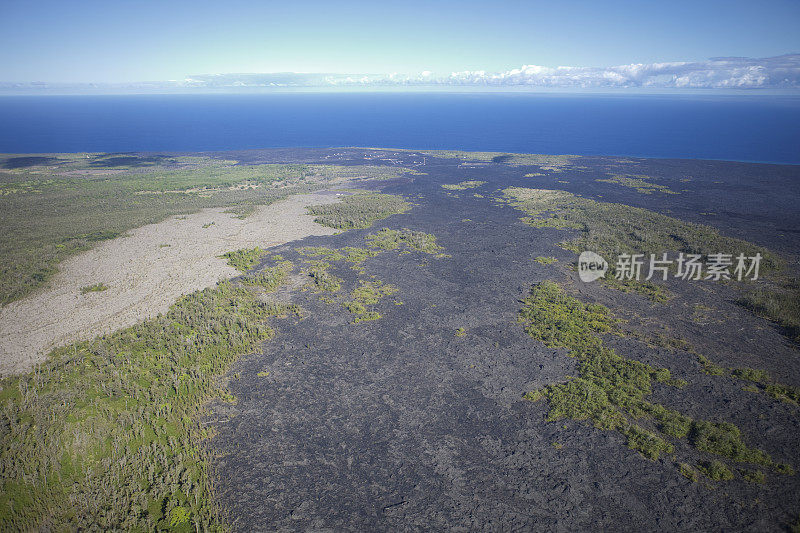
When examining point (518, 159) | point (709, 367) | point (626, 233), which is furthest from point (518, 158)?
point (709, 367)

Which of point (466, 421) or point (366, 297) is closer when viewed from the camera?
point (466, 421)

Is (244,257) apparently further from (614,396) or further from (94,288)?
(614,396)

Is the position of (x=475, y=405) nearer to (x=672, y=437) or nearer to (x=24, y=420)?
(x=672, y=437)

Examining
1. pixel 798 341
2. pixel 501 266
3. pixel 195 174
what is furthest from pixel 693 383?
pixel 195 174

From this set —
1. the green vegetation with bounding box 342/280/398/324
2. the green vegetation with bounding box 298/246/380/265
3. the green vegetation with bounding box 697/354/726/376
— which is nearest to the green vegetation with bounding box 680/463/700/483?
the green vegetation with bounding box 697/354/726/376

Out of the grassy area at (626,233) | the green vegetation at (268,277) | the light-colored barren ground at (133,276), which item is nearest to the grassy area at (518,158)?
the grassy area at (626,233)

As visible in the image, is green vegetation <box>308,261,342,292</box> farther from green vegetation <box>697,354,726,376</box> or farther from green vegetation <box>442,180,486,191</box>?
green vegetation <box>442,180,486,191</box>

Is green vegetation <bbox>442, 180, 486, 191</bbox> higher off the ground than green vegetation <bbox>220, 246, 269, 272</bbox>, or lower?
higher
